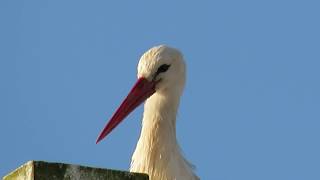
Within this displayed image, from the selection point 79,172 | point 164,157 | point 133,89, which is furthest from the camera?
point 133,89

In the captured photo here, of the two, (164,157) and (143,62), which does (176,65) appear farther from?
(164,157)

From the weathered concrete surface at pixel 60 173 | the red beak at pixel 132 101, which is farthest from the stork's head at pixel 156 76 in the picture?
the weathered concrete surface at pixel 60 173

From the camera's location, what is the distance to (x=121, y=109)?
471 centimetres

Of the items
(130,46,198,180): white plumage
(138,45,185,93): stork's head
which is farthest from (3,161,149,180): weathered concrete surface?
(138,45,185,93): stork's head

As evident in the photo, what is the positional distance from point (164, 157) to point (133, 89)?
548mm

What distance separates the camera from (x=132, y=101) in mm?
4777

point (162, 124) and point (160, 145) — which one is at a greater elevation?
point (162, 124)

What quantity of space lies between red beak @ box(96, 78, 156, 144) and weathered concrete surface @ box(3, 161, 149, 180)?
2.54m

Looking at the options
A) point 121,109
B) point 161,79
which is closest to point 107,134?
point 121,109

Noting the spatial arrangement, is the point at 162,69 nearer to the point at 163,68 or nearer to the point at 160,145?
the point at 163,68

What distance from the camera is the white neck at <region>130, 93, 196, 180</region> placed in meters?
4.51

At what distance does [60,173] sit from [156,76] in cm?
296

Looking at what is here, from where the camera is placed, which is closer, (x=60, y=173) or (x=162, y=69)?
(x=60, y=173)

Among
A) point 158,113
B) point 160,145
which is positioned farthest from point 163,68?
point 160,145
